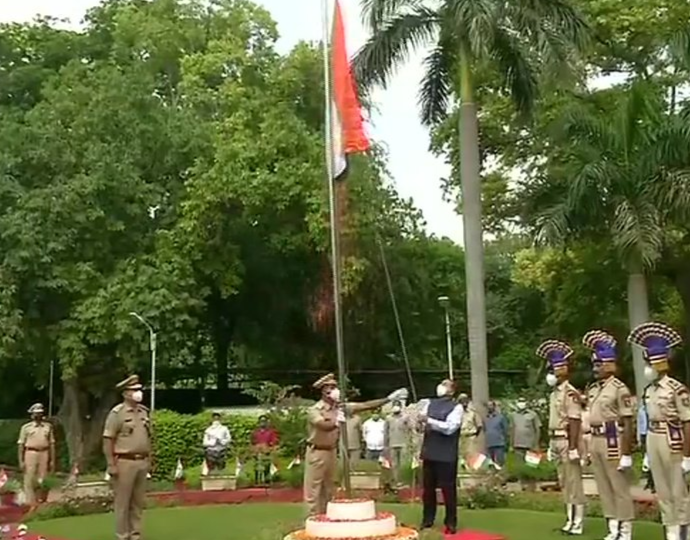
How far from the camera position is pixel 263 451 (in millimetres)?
16766

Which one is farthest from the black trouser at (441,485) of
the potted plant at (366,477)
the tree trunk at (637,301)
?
the tree trunk at (637,301)

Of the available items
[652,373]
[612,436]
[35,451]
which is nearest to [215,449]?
[35,451]

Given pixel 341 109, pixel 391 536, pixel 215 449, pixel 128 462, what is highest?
pixel 341 109

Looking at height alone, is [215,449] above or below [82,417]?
below

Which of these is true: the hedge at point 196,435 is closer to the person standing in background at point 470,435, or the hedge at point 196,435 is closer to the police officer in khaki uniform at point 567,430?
the person standing in background at point 470,435

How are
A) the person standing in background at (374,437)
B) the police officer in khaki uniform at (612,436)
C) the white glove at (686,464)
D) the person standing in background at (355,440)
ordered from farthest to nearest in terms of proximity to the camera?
the person standing in background at (374,437) → the person standing in background at (355,440) → the police officer in khaki uniform at (612,436) → the white glove at (686,464)

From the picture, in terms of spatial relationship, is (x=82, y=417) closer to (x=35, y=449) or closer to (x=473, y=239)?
(x=35, y=449)

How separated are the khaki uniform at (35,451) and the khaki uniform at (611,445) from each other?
8.05 metres

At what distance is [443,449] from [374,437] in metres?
7.59

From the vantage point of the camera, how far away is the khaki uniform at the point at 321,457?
11.2m

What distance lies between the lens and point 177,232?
24656 mm

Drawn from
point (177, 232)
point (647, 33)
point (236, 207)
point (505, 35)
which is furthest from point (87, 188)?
point (647, 33)

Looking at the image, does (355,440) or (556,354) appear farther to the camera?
(355,440)

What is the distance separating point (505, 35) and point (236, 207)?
9303 mm
